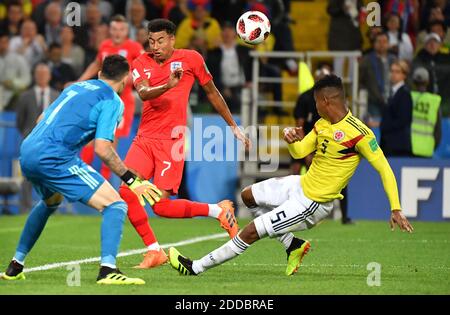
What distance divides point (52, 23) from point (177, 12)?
2342 millimetres

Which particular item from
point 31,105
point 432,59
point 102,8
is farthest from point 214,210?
point 102,8

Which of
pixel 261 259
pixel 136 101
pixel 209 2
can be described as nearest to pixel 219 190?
pixel 136 101

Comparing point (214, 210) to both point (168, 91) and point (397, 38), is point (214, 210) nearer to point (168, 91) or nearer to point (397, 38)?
point (168, 91)

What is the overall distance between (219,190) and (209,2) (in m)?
4.68

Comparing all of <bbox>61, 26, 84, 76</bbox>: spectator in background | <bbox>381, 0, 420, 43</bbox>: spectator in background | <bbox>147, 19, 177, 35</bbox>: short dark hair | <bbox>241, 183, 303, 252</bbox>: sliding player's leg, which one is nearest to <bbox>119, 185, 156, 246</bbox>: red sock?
<bbox>241, 183, 303, 252</bbox>: sliding player's leg

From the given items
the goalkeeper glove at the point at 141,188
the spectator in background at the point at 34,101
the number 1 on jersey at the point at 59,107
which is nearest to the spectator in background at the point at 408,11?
the spectator in background at the point at 34,101

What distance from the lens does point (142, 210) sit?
1059 centimetres

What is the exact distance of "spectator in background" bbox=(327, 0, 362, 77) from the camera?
754 inches

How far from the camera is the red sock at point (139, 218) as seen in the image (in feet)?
34.7

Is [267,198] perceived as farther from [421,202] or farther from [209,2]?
[209,2]

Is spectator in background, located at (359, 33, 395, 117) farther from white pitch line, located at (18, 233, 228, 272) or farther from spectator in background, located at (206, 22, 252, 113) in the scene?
white pitch line, located at (18, 233, 228, 272)

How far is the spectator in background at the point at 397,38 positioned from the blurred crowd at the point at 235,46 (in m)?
0.02

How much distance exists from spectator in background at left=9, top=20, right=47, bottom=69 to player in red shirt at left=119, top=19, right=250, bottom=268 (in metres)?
9.38

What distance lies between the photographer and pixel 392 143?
57.5 feet
